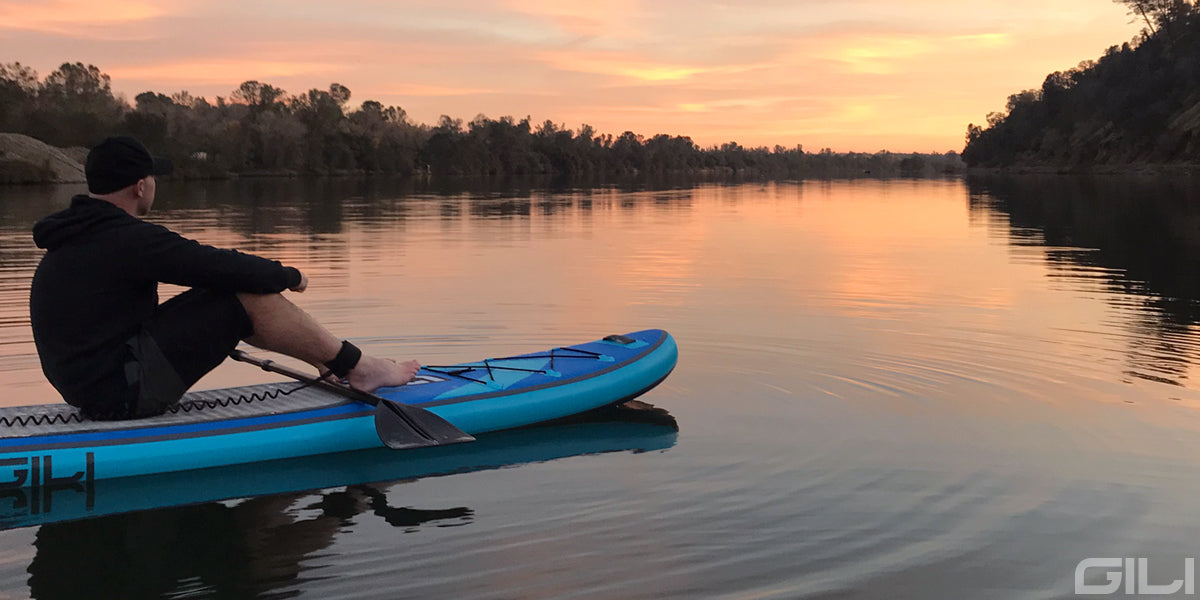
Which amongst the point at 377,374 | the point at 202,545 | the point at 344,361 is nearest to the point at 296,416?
the point at 344,361

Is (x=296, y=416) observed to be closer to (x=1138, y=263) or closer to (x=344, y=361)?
(x=344, y=361)

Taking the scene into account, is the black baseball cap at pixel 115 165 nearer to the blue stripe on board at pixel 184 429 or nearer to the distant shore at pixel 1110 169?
the blue stripe on board at pixel 184 429

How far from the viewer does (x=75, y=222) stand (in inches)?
186

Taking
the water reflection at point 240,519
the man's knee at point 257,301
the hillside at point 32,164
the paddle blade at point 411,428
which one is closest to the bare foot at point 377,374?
the paddle blade at point 411,428

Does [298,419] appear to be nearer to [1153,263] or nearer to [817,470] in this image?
[817,470]

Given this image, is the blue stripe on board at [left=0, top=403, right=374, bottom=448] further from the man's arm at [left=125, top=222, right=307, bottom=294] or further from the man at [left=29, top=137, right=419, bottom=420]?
the man's arm at [left=125, top=222, right=307, bottom=294]

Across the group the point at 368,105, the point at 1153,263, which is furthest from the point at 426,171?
the point at 1153,263

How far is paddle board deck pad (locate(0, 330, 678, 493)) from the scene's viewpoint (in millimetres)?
4926

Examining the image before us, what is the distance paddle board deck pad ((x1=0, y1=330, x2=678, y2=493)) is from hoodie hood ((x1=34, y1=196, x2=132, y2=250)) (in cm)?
96

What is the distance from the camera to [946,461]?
544cm

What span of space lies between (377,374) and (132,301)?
1377 mm

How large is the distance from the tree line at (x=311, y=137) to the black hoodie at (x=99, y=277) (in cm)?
7382

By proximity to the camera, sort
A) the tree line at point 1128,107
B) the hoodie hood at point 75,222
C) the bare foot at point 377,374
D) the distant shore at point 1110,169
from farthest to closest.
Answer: the tree line at point 1128,107 < the distant shore at point 1110,169 < the bare foot at point 377,374 < the hoodie hood at point 75,222

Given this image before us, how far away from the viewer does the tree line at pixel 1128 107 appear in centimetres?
7706
